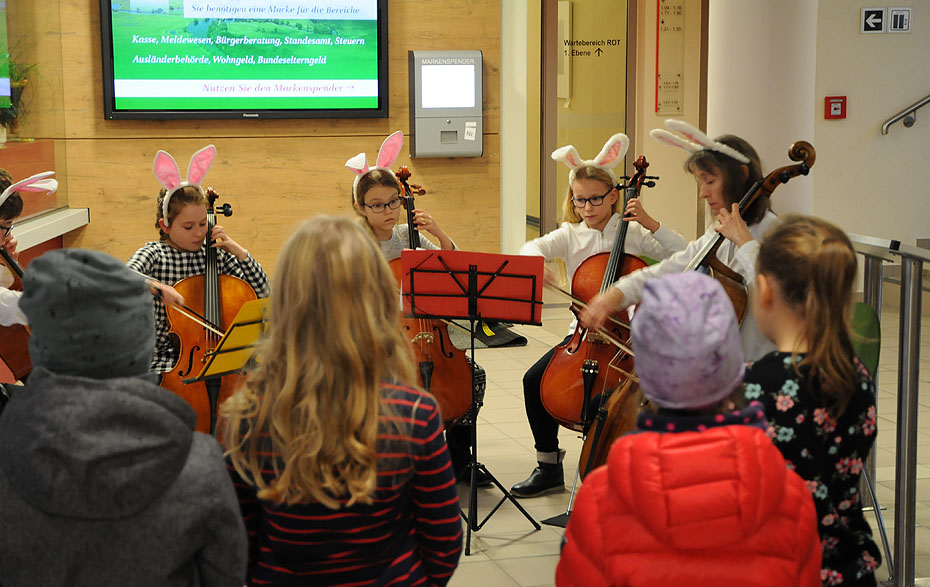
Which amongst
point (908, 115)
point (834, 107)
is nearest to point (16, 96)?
point (834, 107)

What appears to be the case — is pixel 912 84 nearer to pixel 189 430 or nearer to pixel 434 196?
pixel 434 196

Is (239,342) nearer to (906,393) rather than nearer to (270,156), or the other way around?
(906,393)

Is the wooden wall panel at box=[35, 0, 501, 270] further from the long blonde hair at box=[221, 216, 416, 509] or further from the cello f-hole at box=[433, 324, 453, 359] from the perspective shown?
the long blonde hair at box=[221, 216, 416, 509]

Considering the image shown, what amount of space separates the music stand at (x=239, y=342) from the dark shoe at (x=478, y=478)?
956mm

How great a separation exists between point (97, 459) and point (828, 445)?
113 centimetres

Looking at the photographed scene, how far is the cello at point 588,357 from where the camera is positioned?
302cm

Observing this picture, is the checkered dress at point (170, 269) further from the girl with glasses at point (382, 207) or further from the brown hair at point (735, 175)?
the brown hair at point (735, 175)

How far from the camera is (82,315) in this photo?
1.28m

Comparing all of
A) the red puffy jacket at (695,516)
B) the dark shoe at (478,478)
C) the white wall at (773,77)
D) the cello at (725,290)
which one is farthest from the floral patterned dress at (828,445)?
the white wall at (773,77)

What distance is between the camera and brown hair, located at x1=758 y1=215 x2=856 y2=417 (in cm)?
163

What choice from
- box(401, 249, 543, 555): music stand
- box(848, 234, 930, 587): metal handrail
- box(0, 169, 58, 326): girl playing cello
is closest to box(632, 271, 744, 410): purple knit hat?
box(848, 234, 930, 587): metal handrail

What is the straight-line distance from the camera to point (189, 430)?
1.30 meters

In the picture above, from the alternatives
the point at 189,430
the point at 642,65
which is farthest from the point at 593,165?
the point at 642,65

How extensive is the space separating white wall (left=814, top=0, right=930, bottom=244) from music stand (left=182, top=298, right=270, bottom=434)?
5253 mm
